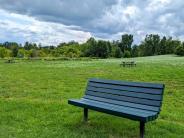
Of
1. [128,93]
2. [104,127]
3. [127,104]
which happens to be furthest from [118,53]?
[127,104]

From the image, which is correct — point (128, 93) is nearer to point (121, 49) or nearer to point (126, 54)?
point (126, 54)

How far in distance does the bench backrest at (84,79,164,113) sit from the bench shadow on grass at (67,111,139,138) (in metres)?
0.54

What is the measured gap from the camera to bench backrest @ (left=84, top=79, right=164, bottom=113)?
6345 mm

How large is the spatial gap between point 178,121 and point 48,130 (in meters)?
3.40

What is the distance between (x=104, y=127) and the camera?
282 inches

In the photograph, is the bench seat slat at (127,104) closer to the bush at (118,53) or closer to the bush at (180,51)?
the bush at (180,51)

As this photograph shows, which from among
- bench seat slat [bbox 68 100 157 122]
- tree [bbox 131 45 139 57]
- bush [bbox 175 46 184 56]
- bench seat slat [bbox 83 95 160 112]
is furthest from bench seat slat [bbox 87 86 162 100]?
tree [bbox 131 45 139 57]

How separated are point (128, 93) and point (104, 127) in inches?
36.6

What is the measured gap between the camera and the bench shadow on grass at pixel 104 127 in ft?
21.9

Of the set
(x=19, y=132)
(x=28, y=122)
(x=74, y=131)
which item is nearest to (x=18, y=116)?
(x=28, y=122)

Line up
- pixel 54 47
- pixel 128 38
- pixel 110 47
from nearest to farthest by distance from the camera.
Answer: pixel 110 47 → pixel 128 38 → pixel 54 47

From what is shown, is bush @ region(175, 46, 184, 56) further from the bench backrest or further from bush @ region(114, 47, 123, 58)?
the bench backrest

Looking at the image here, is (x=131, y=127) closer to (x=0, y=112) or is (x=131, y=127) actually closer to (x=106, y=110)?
(x=106, y=110)

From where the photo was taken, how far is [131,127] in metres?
7.18
